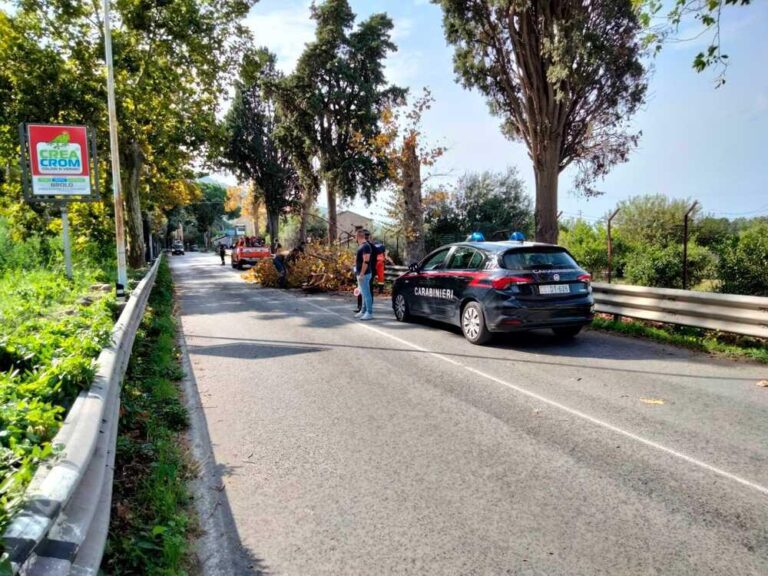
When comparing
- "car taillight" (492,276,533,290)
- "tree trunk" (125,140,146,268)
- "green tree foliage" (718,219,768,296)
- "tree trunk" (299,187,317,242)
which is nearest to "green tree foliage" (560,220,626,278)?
"green tree foliage" (718,219,768,296)

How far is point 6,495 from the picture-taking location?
2.03 meters

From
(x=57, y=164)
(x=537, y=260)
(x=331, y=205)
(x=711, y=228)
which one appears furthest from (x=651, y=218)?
(x=57, y=164)

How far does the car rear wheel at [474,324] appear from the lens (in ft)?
27.9

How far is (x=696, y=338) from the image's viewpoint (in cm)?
855

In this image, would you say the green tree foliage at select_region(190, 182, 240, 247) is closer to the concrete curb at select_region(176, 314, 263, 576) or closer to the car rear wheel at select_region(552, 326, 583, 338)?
the car rear wheel at select_region(552, 326, 583, 338)

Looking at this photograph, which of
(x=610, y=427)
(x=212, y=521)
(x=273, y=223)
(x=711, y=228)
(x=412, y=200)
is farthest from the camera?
(x=273, y=223)

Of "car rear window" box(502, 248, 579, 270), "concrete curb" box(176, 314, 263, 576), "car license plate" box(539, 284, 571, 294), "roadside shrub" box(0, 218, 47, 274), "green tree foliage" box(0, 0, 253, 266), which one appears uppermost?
"green tree foliage" box(0, 0, 253, 266)

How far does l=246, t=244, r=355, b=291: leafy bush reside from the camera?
59.6 feet

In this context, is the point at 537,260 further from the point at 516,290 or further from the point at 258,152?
the point at 258,152

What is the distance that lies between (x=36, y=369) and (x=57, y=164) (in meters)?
10.8

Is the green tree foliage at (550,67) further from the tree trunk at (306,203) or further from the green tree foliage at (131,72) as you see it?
the tree trunk at (306,203)

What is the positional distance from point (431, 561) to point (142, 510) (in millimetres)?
1870

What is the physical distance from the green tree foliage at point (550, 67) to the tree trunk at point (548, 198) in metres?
0.03

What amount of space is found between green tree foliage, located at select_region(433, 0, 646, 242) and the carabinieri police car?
6544 mm
